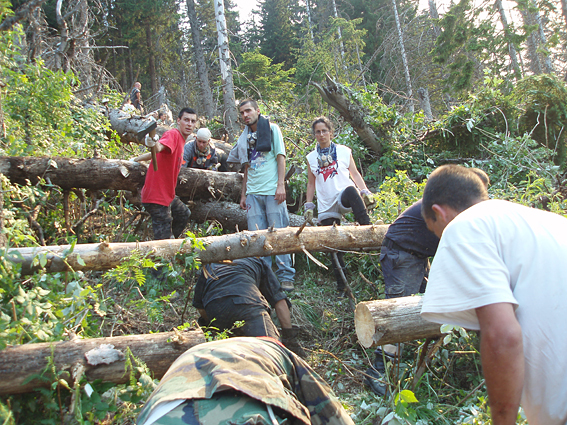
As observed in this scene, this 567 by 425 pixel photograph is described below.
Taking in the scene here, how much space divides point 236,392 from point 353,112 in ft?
19.9

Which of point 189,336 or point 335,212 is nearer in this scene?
point 189,336

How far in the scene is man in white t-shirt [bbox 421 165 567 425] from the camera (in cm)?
134

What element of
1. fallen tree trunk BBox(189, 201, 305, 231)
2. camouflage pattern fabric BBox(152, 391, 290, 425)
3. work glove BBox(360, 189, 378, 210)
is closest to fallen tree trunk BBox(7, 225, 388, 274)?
work glove BBox(360, 189, 378, 210)

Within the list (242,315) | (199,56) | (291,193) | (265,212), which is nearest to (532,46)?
(199,56)

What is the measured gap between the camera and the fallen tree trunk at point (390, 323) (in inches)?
101

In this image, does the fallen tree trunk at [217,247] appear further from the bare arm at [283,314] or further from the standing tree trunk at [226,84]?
the standing tree trunk at [226,84]

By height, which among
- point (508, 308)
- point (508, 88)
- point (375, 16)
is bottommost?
point (508, 308)

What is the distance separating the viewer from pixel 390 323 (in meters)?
2.59

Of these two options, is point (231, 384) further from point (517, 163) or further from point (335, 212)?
point (517, 163)

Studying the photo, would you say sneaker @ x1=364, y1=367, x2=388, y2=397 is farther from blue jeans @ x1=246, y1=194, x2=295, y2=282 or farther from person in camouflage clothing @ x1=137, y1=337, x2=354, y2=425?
blue jeans @ x1=246, y1=194, x2=295, y2=282

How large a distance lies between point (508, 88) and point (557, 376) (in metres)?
8.61

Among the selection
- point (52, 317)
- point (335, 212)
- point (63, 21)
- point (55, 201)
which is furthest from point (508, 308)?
→ point (63, 21)

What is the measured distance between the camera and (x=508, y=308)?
1335 millimetres

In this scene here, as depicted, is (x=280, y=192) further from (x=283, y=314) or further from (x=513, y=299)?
(x=513, y=299)
